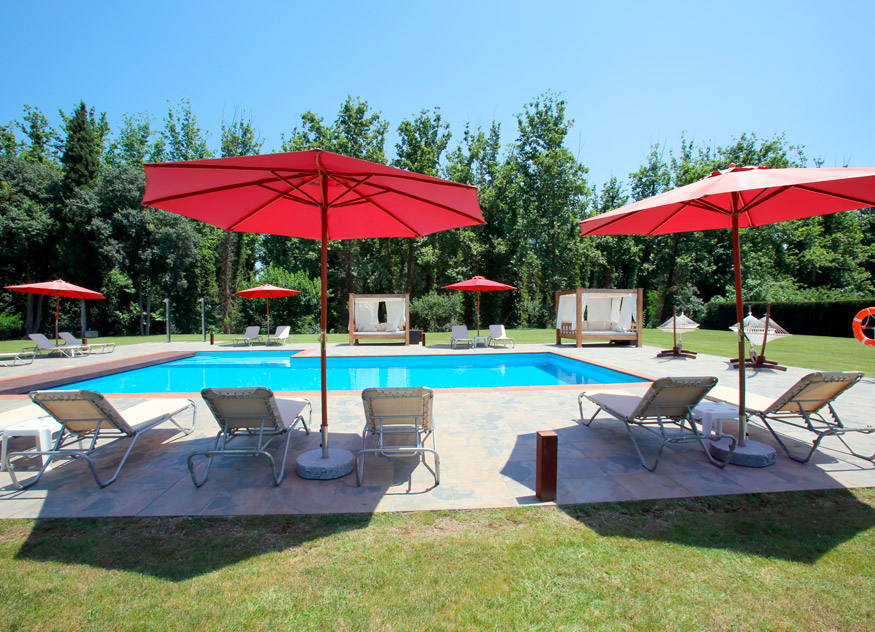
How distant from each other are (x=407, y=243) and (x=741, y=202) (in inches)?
846

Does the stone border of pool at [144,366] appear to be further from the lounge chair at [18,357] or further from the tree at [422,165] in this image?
the tree at [422,165]

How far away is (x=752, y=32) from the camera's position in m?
7.66

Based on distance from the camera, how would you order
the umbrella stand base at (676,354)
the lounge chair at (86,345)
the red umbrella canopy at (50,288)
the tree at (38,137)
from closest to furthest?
the umbrella stand base at (676,354), the red umbrella canopy at (50,288), the lounge chair at (86,345), the tree at (38,137)

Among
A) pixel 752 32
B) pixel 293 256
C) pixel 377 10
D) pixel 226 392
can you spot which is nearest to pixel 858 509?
pixel 226 392

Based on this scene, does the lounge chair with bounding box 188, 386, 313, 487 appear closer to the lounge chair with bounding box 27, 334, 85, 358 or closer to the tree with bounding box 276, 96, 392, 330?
the lounge chair with bounding box 27, 334, 85, 358

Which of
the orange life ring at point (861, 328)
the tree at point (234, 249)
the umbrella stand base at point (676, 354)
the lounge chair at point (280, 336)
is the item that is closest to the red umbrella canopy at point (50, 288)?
the lounge chair at point (280, 336)

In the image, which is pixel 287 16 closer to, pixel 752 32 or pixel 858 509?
pixel 752 32

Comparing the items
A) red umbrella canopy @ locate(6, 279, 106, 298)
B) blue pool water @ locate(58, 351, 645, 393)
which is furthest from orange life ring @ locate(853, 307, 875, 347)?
red umbrella canopy @ locate(6, 279, 106, 298)

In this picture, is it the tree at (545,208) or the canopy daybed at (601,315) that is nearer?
the canopy daybed at (601,315)

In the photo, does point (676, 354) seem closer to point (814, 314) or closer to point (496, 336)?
point (496, 336)

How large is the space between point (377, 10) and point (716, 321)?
2145 centimetres

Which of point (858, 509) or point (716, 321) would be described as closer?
point (858, 509)

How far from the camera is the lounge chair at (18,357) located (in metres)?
10.4

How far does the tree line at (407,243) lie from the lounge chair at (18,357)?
10054 millimetres
